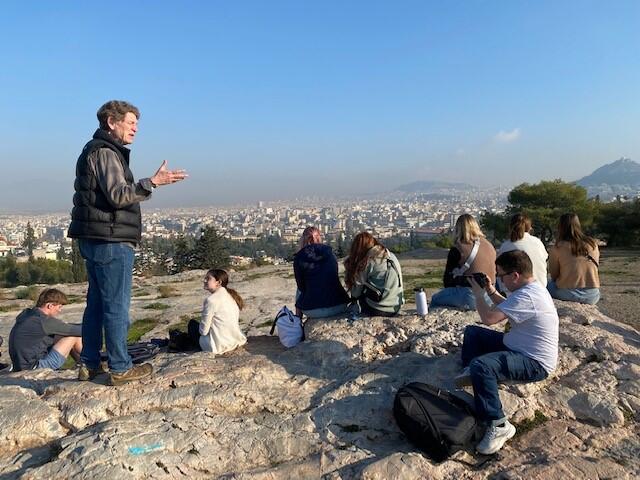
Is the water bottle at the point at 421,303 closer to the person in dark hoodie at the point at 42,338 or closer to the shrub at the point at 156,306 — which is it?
the person in dark hoodie at the point at 42,338

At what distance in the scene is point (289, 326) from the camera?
5.75 meters

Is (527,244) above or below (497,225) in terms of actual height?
above

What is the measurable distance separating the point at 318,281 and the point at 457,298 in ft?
6.20

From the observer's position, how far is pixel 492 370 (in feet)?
13.1

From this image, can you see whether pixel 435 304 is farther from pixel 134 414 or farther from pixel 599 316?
pixel 134 414

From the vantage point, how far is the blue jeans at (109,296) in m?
4.09

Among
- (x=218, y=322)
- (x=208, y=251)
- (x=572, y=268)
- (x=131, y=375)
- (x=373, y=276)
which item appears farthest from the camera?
(x=208, y=251)

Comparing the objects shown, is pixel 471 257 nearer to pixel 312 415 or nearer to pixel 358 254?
pixel 358 254

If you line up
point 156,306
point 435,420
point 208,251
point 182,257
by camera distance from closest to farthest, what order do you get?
point 435,420, point 156,306, point 208,251, point 182,257

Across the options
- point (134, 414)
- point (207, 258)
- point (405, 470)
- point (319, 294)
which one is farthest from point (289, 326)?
point (207, 258)

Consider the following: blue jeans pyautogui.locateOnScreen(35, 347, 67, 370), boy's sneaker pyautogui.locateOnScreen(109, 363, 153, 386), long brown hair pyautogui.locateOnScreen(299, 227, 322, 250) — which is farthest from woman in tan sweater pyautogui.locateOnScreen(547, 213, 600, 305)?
blue jeans pyautogui.locateOnScreen(35, 347, 67, 370)

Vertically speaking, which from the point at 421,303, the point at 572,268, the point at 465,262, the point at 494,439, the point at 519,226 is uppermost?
the point at 519,226

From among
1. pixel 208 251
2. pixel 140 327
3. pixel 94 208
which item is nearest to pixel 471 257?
pixel 94 208

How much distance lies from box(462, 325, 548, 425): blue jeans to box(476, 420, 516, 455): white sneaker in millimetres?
65
